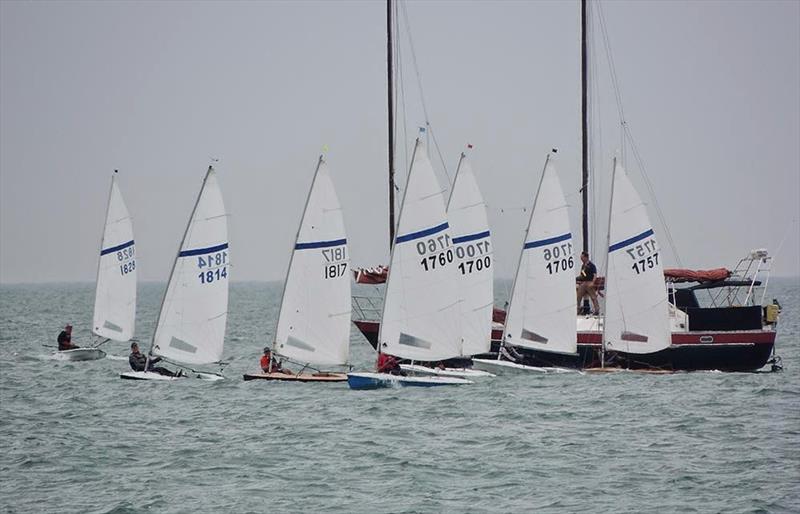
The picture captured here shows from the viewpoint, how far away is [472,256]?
151ft

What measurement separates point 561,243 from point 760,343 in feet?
26.5

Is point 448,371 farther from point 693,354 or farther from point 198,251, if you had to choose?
point 198,251

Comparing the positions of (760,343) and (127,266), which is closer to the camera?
(760,343)

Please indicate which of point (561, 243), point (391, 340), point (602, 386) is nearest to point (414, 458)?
point (391, 340)

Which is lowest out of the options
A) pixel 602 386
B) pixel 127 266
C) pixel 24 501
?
pixel 24 501

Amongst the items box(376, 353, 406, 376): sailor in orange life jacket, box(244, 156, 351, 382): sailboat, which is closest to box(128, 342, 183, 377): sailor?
box(244, 156, 351, 382): sailboat

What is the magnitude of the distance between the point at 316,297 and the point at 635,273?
11.6 meters

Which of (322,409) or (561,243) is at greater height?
(561,243)

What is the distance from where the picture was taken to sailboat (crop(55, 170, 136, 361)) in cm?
5681

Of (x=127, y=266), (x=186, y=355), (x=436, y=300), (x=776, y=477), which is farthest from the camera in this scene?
(x=127, y=266)

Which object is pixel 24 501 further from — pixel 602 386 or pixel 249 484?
pixel 602 386

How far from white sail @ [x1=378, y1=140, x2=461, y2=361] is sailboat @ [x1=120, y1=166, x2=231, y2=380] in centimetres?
677

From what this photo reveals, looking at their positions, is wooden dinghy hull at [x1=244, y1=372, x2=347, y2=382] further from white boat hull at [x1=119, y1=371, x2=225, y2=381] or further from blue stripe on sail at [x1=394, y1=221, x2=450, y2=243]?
blue stripe on sail at [x1=394, y1=221, x2=450, y2=243]

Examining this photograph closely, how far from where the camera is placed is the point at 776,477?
90.9 feet
